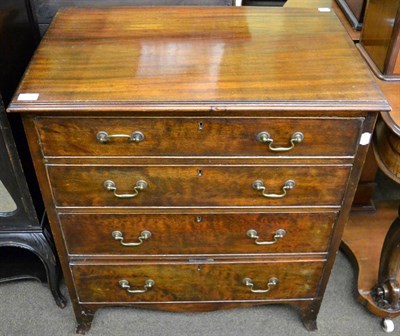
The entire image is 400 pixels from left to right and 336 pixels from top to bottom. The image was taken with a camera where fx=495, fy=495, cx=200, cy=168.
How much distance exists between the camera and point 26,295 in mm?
1814

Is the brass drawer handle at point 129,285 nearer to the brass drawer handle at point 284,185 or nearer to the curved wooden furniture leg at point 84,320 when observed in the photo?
the curved wooden furniture leg at point 84,320

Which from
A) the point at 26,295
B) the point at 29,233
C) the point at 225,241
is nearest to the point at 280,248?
the point at 225,241

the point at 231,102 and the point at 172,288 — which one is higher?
the point at 231,102

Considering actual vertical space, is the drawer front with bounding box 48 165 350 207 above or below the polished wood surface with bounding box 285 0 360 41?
below

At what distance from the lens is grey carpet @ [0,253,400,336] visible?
170 cm

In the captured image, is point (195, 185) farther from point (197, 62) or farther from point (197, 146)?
point (197, 62)

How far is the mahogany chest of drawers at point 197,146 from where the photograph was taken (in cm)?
115

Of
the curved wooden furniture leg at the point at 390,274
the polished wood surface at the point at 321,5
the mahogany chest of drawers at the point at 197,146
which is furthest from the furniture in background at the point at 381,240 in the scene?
the polished wood surface at the point at 321,5

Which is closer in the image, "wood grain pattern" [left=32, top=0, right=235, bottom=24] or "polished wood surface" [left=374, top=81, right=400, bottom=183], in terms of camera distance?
"polished wood surface" [left=374, top=81, right=400, bottom=183]

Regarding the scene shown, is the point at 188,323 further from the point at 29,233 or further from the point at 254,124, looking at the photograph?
the point at 254,124

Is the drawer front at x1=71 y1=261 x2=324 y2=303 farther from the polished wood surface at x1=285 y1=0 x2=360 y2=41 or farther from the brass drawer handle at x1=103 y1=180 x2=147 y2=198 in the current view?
the polished wood surface at x1=285 y1=0 x2=360 y2=41

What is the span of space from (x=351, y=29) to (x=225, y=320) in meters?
1.08

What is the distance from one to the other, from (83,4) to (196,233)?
822 mm

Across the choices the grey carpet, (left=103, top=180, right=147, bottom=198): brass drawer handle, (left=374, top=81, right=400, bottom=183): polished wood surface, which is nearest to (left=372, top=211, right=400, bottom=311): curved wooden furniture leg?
the grey carpet
